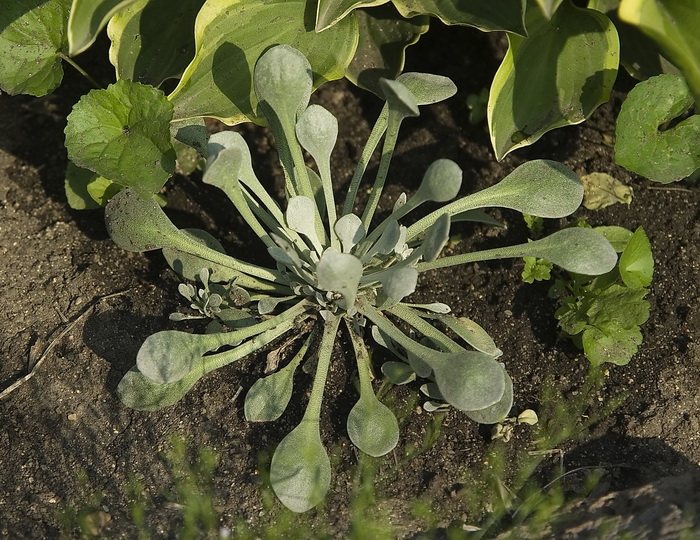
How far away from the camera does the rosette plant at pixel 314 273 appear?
4.19 feet

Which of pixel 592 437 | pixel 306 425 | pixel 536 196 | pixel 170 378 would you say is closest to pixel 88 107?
pixel 170 378

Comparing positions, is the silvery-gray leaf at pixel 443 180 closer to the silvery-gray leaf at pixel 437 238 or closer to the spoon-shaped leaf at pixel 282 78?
the silvery-gray leaf at pixel 437 238

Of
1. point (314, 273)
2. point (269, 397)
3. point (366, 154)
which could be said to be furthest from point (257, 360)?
point (366, 154)

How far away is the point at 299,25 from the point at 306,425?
85 cm

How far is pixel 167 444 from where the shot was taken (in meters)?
1.47

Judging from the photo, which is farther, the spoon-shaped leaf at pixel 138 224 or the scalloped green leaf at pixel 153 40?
the scalloped green leaf at pixel 153 40

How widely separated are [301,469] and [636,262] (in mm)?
778

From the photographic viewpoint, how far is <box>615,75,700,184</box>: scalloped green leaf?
4.99ft

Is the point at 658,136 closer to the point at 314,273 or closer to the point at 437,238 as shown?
the point at 437,238

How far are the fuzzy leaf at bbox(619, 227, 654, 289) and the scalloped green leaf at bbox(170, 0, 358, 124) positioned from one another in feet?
2.33

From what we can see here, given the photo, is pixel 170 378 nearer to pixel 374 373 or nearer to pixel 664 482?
pixel 374 373

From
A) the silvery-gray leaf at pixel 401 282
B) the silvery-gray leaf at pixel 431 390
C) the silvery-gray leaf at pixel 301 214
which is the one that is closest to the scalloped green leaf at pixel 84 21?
the silvery-gray leaf at pixel 301 214

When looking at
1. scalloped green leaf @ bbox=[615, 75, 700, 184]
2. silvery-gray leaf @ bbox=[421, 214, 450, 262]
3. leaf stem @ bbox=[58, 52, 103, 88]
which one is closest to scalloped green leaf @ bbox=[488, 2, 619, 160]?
scalloped green leaf @ bbox=[615, 75, 700, 184]

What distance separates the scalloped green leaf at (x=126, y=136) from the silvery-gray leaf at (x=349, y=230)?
380 mm
